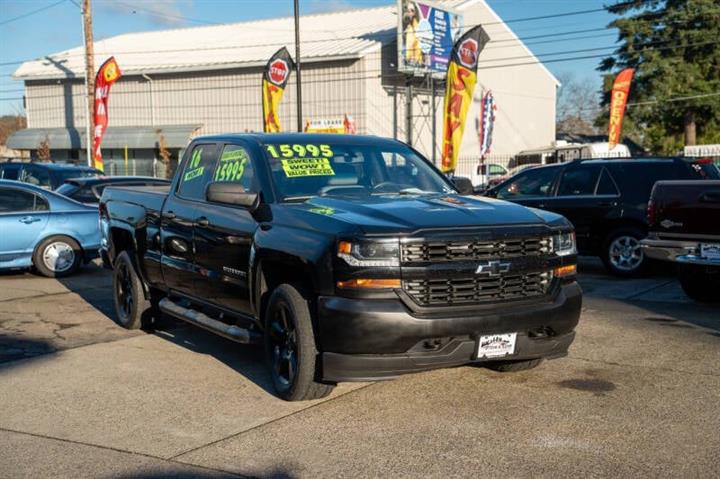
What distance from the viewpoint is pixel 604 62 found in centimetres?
4712

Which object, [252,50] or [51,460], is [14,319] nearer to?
[51,460]

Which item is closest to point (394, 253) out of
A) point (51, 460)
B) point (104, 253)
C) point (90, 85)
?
point (51, 460)

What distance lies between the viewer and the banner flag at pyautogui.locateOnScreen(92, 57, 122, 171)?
3033 cm

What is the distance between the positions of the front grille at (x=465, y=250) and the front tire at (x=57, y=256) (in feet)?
29.7

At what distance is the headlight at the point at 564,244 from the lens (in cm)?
577

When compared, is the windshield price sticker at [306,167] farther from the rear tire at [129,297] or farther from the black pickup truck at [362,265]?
the rear tire at [129,297]

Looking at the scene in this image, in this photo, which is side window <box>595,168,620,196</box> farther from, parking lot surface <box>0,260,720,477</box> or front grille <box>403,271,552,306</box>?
front grille <box>403,271,552,306</box>

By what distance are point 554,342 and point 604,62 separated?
44632mm

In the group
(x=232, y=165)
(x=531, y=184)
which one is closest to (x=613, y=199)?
(x=531, y=184)

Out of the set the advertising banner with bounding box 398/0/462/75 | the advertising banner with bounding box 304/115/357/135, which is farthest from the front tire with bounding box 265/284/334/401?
the advertising banner with bounding box 398/0/462/75

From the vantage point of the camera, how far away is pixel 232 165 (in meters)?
6.94

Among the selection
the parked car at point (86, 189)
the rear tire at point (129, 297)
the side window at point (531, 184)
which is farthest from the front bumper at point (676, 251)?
the parked car at point (86, 189)

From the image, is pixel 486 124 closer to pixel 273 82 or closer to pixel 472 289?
pixel 273 82

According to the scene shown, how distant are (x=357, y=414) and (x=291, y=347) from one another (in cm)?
65
